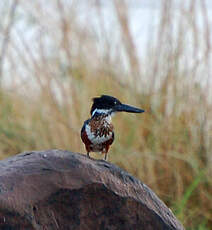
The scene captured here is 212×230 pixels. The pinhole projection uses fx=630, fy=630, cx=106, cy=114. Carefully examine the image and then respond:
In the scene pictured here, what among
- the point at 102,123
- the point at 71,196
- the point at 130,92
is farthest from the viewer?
the point at 130,92

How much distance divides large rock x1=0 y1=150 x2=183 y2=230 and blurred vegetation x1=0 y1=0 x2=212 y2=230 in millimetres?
2493

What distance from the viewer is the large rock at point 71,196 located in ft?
8.91

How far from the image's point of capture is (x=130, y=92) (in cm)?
583

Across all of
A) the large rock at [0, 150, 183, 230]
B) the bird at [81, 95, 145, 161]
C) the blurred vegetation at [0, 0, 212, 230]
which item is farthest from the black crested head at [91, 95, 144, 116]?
the blurred vegetation at [0, 0, 212, 230]

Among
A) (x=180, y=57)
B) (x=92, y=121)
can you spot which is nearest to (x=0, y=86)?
(x=180, y=57)

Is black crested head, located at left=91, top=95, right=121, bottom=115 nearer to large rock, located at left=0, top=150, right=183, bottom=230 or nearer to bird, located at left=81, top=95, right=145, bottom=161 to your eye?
bird, located at left=81, top=95, right=145, bottom=161

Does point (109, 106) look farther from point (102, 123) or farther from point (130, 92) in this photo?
point (130, 92)

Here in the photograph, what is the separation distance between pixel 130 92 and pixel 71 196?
3.09 meters

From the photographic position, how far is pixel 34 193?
2.77 m

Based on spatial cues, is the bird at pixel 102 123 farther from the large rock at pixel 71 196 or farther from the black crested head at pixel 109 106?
the large rock at pixel 71 196

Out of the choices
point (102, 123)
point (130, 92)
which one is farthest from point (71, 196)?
point (130, 92)

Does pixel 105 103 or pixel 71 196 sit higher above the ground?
pixel 105 103

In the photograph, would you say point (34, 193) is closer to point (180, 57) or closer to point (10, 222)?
point (10, 222)

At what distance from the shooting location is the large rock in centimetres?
272
